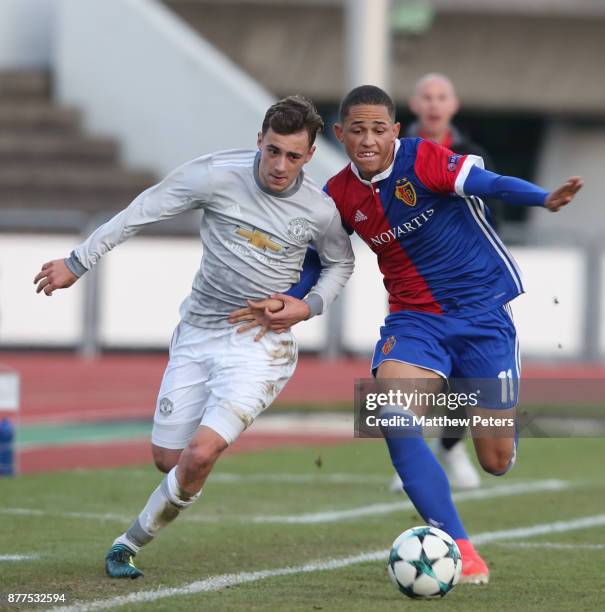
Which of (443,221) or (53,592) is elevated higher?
(443,221)

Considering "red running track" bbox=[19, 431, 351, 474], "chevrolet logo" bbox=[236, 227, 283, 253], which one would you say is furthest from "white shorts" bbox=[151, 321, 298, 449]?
"red running track" bbox=[19, 431, 351, 474]

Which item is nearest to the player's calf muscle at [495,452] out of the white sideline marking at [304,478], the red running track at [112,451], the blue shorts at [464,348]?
the blue shorts at [464,348]

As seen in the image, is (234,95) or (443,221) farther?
(234,95)

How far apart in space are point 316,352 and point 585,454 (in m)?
7.40

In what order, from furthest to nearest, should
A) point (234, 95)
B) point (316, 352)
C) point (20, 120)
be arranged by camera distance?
point (20, 120), point (234, 95), point (316, 352)

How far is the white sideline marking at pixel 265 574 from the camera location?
20.5 feet

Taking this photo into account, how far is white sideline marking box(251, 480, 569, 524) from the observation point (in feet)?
30.1

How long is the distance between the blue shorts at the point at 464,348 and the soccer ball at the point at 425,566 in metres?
0.93

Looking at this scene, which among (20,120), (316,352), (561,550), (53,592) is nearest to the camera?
(53,592)

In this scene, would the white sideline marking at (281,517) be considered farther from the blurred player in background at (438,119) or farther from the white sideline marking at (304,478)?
the white sideline marking at (304,478)

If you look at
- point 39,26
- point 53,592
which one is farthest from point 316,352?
point 53,592

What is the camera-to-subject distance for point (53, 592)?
255 inches

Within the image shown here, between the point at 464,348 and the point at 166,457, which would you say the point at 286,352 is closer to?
the point at 166,457

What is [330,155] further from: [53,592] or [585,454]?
[53,592]
